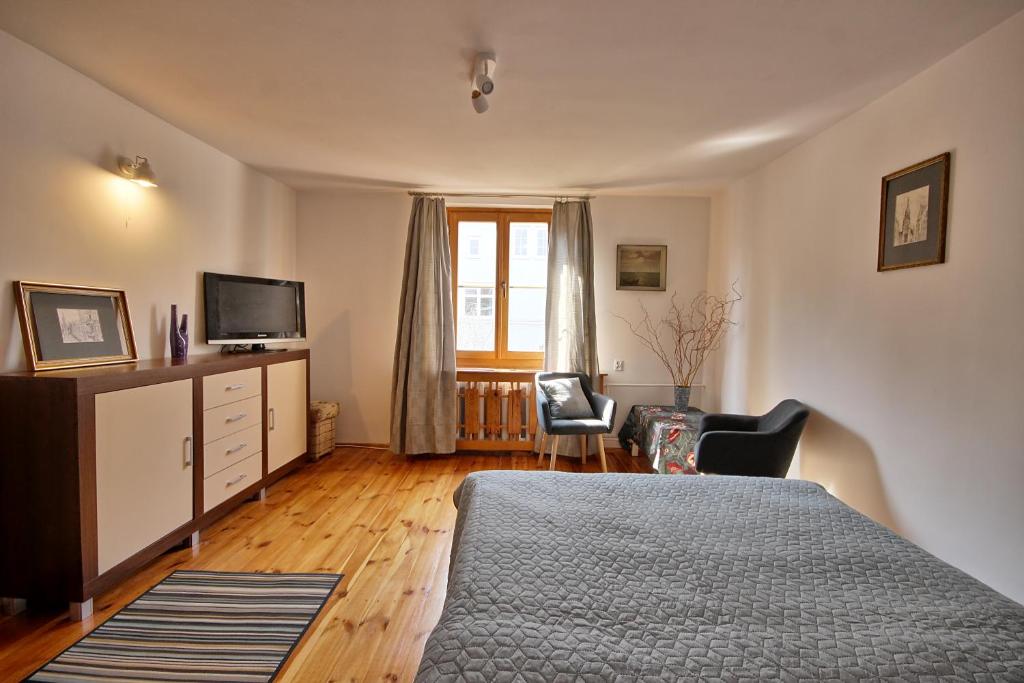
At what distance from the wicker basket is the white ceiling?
6.90ft

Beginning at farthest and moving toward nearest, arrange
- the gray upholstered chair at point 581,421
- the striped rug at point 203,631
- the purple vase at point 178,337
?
the gray upholstered chair at point 581,421, the purple vase at point 178,337, the striped rug at point 203,631

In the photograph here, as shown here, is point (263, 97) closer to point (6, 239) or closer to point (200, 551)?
point (6, 239)

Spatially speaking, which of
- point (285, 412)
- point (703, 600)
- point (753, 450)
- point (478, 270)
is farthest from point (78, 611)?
point (478, 270)

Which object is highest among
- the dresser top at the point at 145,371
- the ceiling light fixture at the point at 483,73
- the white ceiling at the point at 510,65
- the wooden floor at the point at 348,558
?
the white ceiling at the point at 510,65

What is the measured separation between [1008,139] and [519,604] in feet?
7.76

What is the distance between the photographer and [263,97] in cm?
279

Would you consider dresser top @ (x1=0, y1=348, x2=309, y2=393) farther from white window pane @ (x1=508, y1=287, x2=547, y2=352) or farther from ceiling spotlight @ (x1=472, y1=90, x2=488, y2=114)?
white window pane @ (x1=508, y1=287, x2=547, y2=352)

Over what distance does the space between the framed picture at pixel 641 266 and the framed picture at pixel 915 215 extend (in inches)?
93.0

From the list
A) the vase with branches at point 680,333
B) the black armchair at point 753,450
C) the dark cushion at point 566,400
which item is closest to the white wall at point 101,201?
the dark cushion at point 566,400

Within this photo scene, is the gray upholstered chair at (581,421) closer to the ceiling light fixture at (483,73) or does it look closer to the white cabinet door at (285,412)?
the white cabinet door at (285,412)

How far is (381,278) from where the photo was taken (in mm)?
5016

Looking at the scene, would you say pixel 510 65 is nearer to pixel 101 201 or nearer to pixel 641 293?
pixel 101 201

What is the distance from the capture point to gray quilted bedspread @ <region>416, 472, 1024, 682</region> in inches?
38.7

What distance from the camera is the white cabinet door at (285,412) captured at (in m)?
3.71
